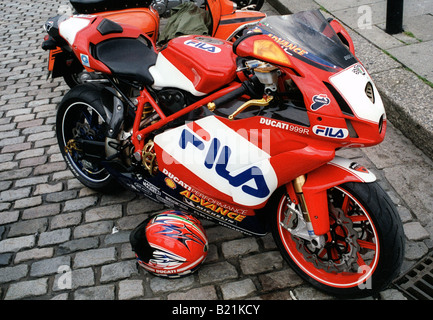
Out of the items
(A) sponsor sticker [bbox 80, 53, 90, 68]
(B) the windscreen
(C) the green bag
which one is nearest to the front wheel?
(B) the windscreen

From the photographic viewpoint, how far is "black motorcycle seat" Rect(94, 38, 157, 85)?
9.69 ft

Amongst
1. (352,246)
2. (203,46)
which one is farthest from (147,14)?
(352,246)

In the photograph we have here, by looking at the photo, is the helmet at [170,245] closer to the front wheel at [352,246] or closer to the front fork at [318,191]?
the front wheel at [352,246]

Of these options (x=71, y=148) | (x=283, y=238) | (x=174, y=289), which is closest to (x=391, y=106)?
(x=283, y=238)

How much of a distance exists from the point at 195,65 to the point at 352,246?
4.48 ft

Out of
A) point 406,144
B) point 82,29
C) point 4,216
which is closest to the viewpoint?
point 82,29

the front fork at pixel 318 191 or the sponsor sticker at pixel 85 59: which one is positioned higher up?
the sponsor sticker at pixel 85 59

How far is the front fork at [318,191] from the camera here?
236 centimetres

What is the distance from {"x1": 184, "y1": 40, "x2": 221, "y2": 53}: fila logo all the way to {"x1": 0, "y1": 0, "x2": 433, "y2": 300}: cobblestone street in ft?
4.37

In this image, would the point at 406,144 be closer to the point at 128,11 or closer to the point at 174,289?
the point at 174,289

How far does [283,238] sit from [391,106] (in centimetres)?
204

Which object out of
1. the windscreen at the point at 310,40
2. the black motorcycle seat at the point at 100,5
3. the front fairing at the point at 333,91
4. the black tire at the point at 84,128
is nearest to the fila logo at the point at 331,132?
the front fairing at the point at 333,91
